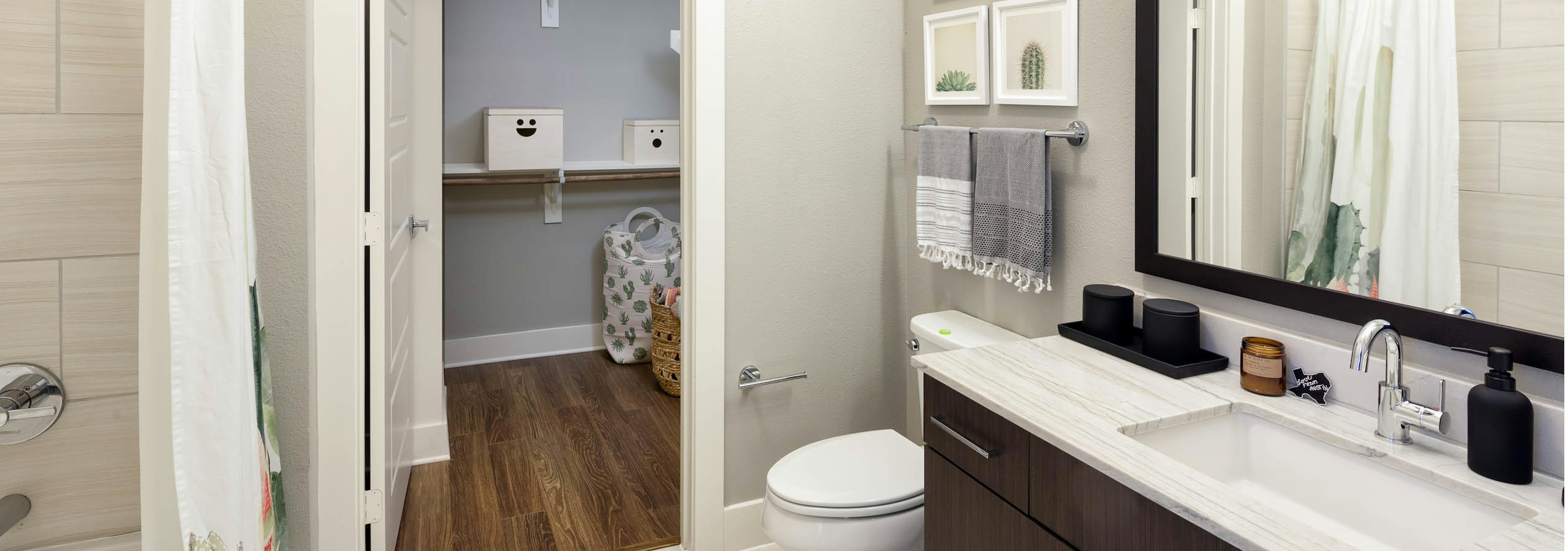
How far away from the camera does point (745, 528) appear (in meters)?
2.37

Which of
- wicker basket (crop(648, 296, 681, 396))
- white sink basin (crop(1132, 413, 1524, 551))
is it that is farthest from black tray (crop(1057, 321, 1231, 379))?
wicker basket (crop(648, 296, 681, 396))

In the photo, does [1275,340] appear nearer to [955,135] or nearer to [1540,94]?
[1540,94]

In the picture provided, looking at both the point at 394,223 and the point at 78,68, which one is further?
the point at 394,223

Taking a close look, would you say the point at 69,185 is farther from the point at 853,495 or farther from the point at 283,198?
the point at 853,495

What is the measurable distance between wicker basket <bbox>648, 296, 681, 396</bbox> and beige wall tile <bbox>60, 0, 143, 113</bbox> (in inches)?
86.6

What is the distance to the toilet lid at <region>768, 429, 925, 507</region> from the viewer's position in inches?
72.2

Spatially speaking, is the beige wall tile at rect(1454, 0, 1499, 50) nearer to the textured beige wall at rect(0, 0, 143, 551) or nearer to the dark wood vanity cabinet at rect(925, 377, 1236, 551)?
the dark wood vanity cabinet at rect(925, 377, 1236, 551)

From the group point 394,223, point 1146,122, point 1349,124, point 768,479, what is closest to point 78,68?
point 394,223

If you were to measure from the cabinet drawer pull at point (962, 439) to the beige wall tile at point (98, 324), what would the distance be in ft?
4.92

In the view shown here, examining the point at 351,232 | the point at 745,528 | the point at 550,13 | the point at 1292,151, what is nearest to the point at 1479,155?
the point at 1292,151

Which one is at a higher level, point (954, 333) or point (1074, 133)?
point (1074, 133)

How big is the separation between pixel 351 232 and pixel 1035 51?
1.53m

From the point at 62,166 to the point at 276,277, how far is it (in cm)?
39

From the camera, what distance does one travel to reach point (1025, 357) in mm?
1672
